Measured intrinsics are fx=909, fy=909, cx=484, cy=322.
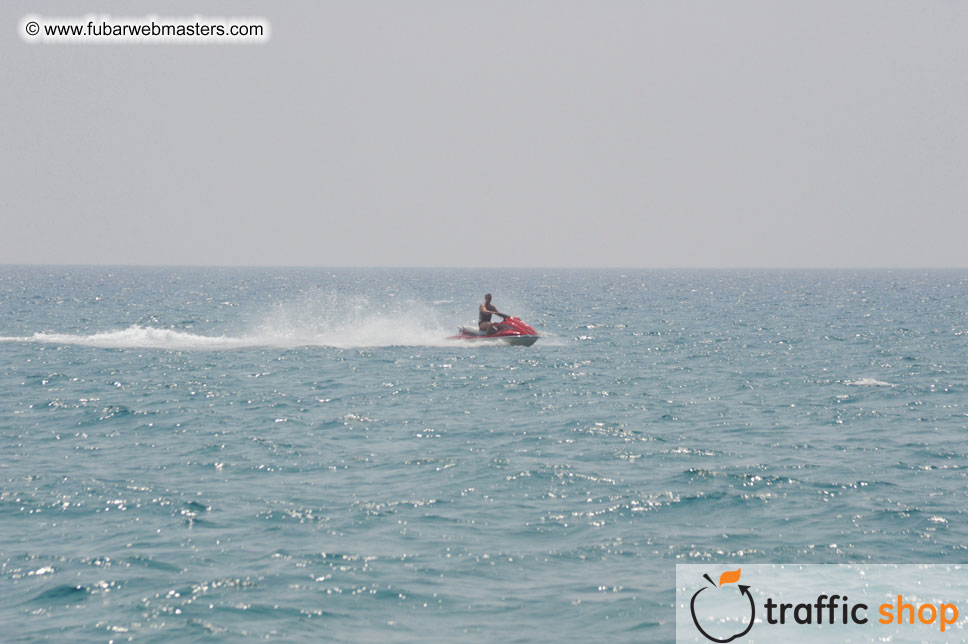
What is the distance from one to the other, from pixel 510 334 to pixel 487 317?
1.19 m

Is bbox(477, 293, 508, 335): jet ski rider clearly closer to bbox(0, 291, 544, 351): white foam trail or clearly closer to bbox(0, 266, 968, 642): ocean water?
bbox(0, 291, 544, 351): white foam trail

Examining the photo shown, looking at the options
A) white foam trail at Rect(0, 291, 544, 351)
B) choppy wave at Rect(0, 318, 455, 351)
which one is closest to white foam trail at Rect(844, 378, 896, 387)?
white foam trail at Rect(0, 291, 544, 351)

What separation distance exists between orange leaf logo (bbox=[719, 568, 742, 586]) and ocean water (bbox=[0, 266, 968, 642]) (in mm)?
599

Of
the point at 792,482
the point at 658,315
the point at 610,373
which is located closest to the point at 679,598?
the point at 792,482

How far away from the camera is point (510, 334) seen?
36.0 meters

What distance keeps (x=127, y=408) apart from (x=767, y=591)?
17.6 metres

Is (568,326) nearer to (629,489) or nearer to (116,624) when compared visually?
(629,489)

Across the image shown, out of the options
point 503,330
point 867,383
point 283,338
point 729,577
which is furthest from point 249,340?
point 729,577

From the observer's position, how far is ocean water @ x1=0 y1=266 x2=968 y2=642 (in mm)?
10422

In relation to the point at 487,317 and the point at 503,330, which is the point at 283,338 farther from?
the point at 503,330

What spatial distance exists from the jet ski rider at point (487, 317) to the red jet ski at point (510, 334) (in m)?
0.16

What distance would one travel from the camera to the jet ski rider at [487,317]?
3531cm

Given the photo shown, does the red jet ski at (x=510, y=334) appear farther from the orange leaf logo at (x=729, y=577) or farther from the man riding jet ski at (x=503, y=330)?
the orange leaf logo at (x=729, y=577)

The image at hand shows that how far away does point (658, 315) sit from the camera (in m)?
68.5
